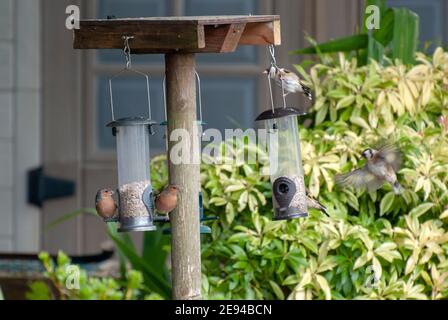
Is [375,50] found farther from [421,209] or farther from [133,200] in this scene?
[133,200]

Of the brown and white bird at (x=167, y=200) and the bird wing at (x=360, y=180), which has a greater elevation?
the bird wing at (x=360, y=180)

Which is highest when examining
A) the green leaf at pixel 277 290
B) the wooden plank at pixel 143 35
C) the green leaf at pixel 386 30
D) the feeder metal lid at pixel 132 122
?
the green leaf at pixel 386 30

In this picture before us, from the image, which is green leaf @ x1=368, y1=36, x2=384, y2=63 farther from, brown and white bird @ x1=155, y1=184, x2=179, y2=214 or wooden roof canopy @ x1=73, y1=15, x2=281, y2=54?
brown and white bird @ x1=155, y1=184, x2=179, y2=214

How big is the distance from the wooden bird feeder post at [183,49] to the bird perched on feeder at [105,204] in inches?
5.7

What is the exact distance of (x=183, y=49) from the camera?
2.28 metres

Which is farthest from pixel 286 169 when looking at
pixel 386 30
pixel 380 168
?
pixel 386 30

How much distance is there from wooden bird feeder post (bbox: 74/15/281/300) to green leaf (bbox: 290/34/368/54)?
109cm

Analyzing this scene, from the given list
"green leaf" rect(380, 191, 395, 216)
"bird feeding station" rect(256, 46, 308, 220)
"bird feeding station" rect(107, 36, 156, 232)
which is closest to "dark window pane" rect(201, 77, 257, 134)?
"green leaf" rect(380, 191, 395, 216)

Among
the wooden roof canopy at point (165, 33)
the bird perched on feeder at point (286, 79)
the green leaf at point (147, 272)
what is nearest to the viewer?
the wooden roof canopy at point (165, 33)

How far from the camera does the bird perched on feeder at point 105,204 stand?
236 cm

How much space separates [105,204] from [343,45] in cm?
140

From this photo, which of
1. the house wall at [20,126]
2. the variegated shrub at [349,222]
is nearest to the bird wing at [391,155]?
the variegated shrub at [349,222]

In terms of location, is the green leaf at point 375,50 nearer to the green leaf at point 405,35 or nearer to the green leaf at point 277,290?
the green leaf at point 405,35

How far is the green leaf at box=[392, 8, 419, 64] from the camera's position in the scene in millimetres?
3443
